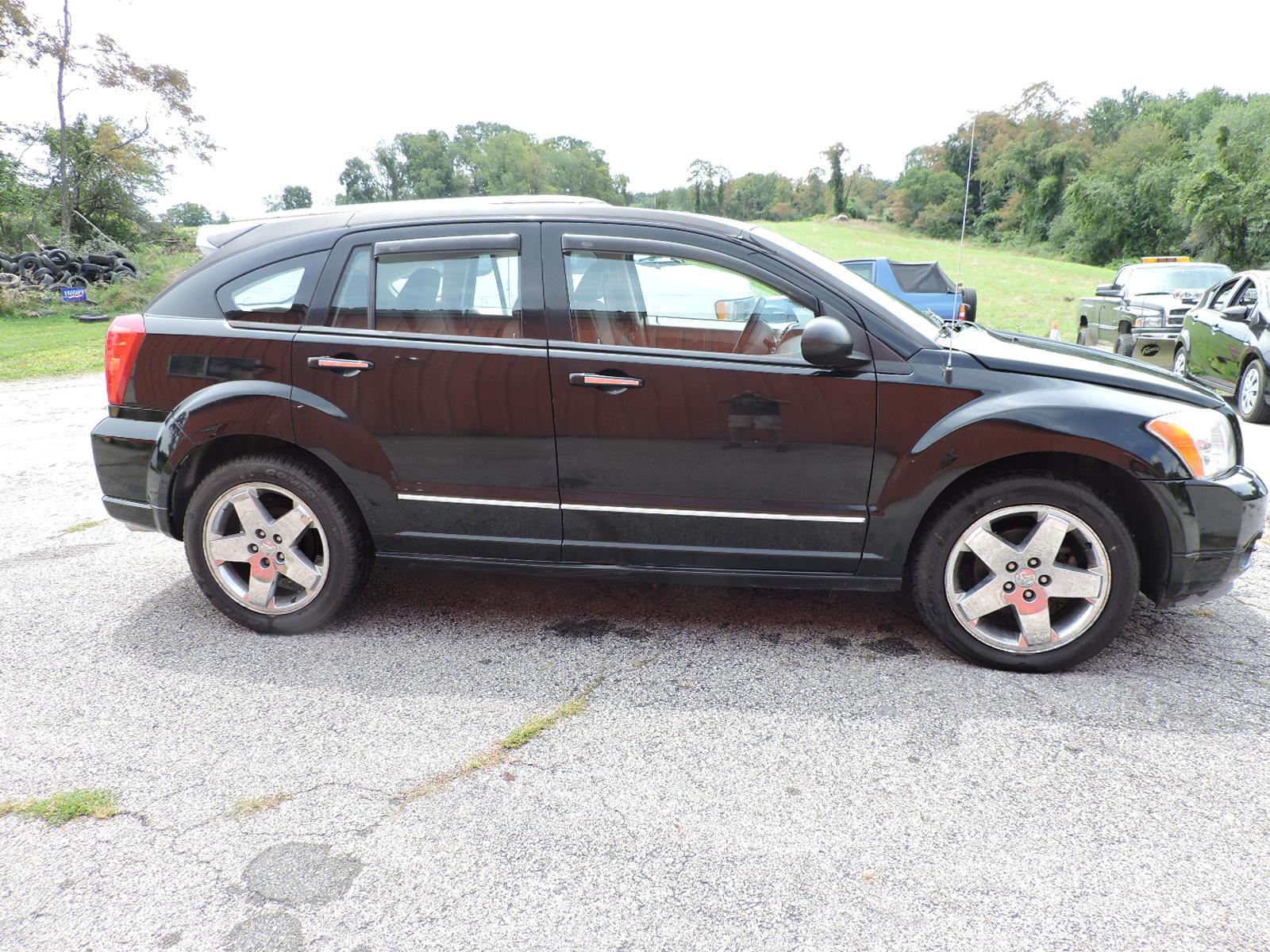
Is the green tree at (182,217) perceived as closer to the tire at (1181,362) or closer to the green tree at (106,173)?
the green tree at (106,173)

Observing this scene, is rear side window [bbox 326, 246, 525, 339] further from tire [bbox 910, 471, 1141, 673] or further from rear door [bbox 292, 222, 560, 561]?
tire [bbox 910, 471, 1141, 673]

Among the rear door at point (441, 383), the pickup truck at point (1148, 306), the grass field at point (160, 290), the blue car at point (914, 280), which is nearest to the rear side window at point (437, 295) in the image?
the rear door at point (441, 383)

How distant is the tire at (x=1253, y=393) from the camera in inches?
344

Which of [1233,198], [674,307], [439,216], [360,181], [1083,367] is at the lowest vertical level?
[1083,367]

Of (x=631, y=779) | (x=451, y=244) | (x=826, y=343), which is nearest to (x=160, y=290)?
(x=451, y=244)

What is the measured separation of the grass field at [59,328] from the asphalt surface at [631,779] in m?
10.8

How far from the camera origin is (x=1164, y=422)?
327 centimetres

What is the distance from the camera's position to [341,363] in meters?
3.59

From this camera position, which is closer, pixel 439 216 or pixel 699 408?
pixel 699 408

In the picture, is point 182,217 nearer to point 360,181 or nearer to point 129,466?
point 129,466

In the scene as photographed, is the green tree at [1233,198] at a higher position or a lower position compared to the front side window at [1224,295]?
higher

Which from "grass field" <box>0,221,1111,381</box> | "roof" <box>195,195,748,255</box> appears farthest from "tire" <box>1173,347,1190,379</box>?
"roof" <box>195,195,748,255</box>

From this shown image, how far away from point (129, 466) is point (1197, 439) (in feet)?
14.2

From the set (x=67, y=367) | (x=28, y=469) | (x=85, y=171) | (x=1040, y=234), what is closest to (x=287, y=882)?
(x=28, y=469)
